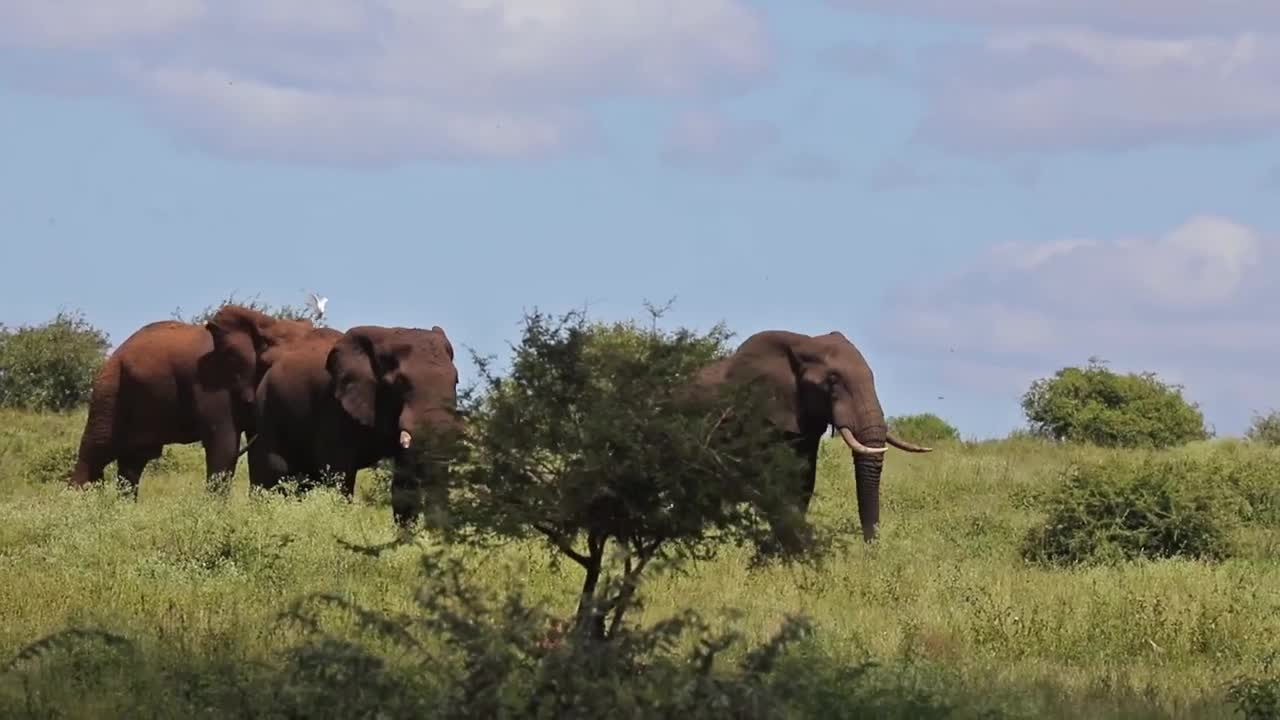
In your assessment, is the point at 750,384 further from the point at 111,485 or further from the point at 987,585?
the point at 111,485

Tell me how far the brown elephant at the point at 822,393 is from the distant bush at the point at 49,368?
18.0 meters

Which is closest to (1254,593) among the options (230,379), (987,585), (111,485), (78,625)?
(987,585)

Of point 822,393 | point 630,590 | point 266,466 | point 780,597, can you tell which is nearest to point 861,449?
point 822,393

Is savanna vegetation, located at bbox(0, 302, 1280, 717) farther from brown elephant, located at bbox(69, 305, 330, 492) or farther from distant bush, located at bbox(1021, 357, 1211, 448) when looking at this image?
distant bush, located at bbox(1021, 357, 1211, 448)

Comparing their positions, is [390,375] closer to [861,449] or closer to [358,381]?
[358,381]

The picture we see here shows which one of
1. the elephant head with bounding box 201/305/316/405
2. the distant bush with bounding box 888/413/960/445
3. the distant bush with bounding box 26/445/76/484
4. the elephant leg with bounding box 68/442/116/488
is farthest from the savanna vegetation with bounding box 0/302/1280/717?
the distant bush with bounding box 888/413/960/445

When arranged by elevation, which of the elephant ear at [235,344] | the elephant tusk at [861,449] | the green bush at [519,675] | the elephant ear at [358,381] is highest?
the elephant ear at [235,344]

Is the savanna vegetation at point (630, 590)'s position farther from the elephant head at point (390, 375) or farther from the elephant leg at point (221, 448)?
the elephant head at point (390, 375)

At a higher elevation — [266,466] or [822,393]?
[822,393]

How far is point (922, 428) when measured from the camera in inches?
1574

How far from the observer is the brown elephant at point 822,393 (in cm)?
2134

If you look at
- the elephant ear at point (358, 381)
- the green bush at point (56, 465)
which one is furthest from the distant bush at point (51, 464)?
the elephant ear at point (358, 381)

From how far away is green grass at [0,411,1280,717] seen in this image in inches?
496

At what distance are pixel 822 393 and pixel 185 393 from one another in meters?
7.07
